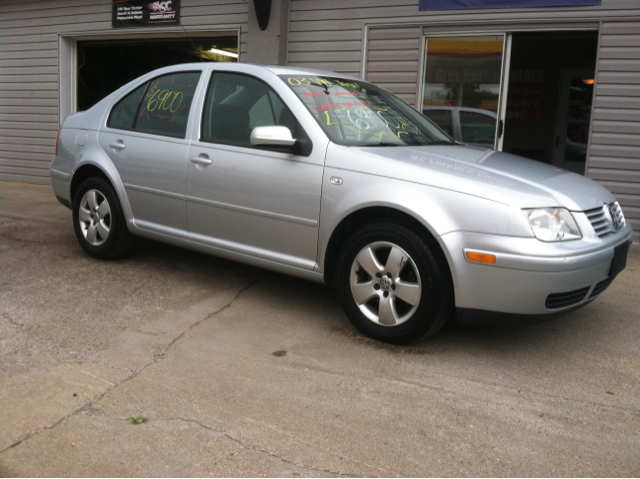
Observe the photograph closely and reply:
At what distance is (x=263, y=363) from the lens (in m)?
3.58

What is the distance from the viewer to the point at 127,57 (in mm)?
12953

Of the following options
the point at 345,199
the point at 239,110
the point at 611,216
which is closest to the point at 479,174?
the point at 345,199

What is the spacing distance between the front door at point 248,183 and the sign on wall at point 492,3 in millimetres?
4191

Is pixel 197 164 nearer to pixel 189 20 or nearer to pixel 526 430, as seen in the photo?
pixel 526 430

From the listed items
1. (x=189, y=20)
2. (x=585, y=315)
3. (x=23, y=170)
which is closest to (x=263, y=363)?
(x=585, y=315)

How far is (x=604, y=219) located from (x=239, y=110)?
255 cm

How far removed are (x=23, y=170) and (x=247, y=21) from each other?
5.46 meters

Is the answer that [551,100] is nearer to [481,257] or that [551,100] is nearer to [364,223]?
[364,223]

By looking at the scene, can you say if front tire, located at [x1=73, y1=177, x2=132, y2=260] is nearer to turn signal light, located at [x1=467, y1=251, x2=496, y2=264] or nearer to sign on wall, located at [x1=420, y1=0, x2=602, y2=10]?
turn signal light, located at [x1=467, y1=251, x2=496, y2=264]

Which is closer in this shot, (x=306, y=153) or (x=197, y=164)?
(x=306, y=153)

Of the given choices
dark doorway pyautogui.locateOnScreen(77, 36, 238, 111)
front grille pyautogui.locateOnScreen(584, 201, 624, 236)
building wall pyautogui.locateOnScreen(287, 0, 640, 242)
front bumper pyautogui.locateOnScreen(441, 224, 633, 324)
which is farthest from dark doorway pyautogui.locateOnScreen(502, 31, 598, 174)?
front bumper pyautogui.locateOnScreen(441, 224, 633, 324)

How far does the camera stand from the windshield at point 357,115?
4.23m

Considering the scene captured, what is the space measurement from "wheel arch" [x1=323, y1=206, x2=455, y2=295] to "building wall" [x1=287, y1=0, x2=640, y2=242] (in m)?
4.57

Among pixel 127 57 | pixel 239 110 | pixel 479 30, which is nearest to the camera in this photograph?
pixel 239 110
